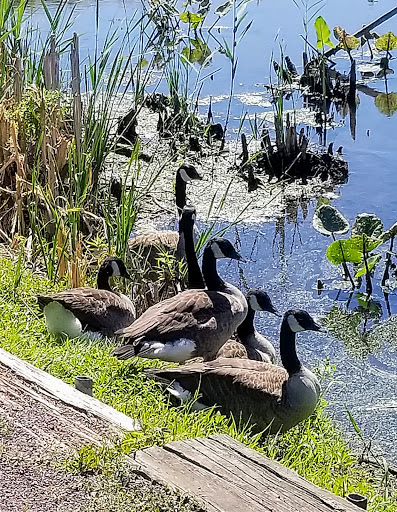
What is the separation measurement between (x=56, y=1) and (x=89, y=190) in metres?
10.2

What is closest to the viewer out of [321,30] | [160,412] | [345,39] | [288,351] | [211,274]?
[160,412]

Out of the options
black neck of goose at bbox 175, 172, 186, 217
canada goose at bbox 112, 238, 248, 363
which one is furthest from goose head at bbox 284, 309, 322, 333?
black neck of goose at bbox 175, 172, 186, 217

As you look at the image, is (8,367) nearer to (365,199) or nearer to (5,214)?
(5,214)

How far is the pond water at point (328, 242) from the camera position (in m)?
6.41

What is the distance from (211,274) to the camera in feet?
22.0

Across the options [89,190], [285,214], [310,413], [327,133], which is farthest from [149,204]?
[310,413]

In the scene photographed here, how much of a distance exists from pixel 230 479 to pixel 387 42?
12.3 metres

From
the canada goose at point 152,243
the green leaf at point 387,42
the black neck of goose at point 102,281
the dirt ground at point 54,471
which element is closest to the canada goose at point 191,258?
the canada goose at point 152,243

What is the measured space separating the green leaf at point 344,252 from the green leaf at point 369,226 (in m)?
0.19

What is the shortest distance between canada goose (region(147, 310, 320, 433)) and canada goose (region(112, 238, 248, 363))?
0.28 m

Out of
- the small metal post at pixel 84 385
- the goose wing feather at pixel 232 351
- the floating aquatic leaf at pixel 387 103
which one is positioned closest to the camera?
the small metal post at pixel 84 385

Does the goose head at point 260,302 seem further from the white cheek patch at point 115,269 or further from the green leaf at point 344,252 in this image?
the green leaf at point 344,252

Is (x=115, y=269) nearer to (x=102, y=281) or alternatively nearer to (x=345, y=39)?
(x=102, y=281)

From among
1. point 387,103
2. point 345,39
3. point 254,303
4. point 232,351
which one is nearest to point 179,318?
point 232,351
